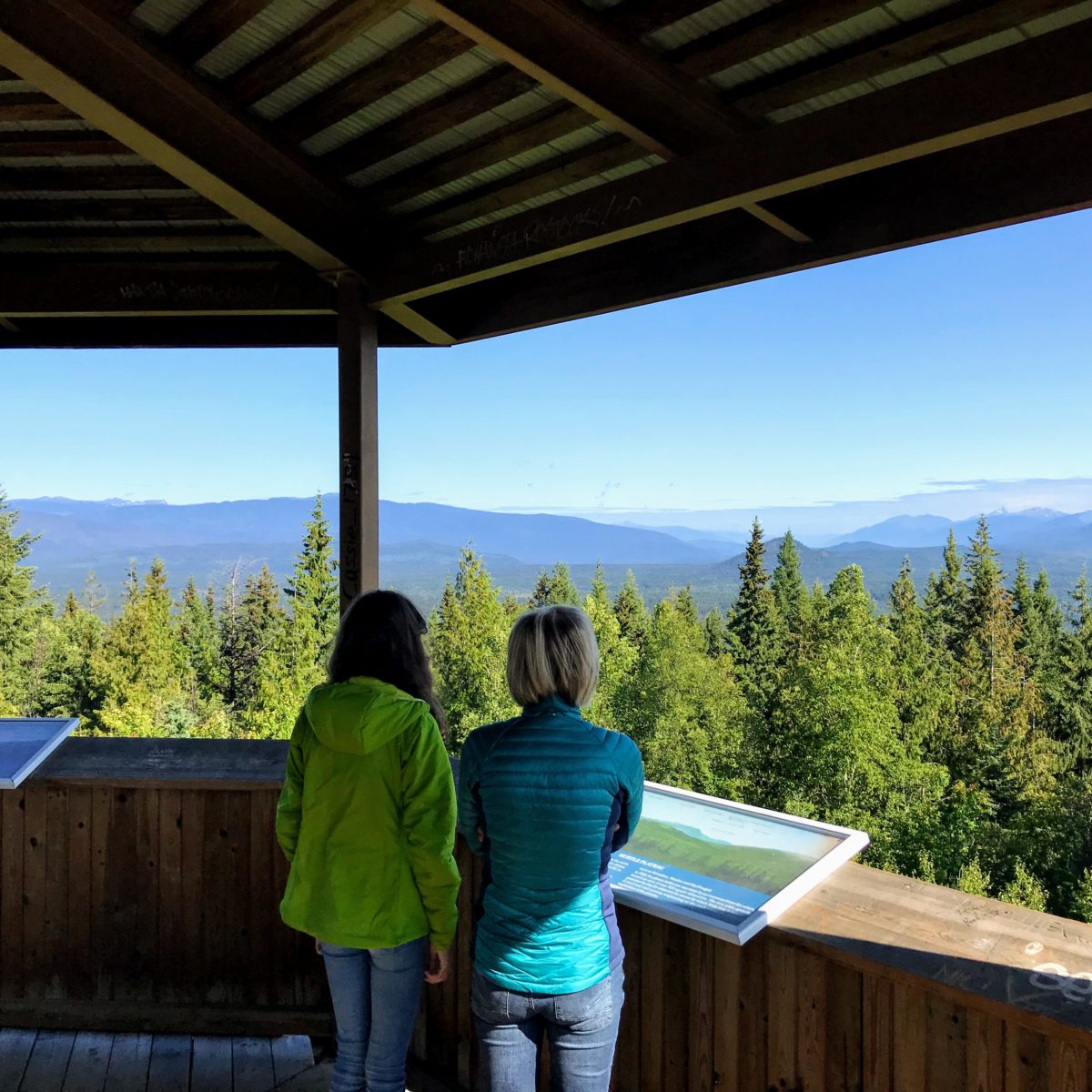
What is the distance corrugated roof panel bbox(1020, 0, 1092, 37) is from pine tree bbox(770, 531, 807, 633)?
1649 inches

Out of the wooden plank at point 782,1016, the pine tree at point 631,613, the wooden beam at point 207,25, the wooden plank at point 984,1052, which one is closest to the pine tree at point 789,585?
the pine tree at point 631,613

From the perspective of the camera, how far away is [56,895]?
2.70 meters

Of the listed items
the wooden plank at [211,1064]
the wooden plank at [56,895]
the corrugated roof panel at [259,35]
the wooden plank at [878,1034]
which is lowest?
the wooden plank at [211,1064]

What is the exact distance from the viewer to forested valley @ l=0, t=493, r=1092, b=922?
32531 millimetres

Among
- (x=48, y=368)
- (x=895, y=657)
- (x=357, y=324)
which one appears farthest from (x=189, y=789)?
(x=48, y=368)

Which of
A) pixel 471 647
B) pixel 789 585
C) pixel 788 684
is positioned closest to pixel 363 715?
pixel 788 684

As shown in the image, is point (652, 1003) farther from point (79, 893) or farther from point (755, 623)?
point (755, 623)

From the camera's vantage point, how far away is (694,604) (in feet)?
159

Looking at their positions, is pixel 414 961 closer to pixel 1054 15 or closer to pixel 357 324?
pixel 357 324

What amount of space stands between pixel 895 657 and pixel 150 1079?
38.0 metres

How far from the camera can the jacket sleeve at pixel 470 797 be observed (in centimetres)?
156

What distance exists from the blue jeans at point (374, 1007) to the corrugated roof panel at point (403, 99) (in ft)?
5.85

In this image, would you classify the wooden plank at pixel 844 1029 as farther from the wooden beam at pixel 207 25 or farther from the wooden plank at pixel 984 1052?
the wooden beam at pixel 207 25

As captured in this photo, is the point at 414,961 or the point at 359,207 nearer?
→ the point at 414,961
